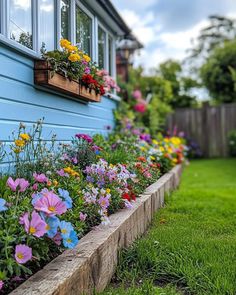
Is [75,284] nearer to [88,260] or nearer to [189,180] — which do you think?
[88,260]

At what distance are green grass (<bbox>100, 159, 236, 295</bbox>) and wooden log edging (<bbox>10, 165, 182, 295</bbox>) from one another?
87 mm

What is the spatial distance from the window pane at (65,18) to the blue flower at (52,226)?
2.81 metres

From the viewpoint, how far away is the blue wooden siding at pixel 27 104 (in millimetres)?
2977

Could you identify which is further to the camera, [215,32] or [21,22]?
[215,32]

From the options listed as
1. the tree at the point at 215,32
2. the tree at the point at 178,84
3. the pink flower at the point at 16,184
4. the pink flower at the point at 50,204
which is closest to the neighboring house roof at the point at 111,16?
the pink flower at the point at 16,184

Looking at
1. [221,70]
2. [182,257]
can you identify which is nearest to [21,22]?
[182,257]

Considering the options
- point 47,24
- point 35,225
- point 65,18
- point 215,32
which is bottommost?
point 35,225

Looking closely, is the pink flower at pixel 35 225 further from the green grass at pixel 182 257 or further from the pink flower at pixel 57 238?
the green grass at pixel 182 257

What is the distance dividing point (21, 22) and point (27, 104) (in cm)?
65

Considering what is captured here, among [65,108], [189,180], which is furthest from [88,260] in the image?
[189,180]

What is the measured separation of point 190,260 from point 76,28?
3.21m

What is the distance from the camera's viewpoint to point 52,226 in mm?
1802

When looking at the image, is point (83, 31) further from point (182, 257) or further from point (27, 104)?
point (182, 257)

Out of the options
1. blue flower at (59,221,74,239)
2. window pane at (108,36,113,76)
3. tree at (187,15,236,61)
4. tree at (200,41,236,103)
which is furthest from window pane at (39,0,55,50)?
tree at (187,15,236,61)
